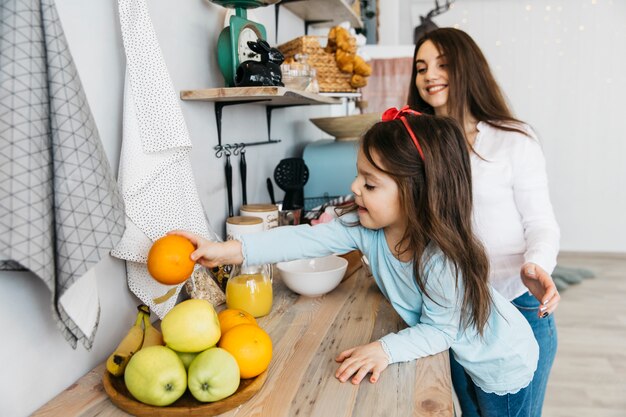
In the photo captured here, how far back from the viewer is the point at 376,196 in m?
0.98

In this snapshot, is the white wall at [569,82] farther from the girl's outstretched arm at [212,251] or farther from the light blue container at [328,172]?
the girl's outstretched arm at [212,251]

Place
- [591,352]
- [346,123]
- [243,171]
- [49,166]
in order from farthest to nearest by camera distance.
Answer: [591,352], [346,123], [243,171], [49,166]

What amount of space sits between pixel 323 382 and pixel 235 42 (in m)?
0.87

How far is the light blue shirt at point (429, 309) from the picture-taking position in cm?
96

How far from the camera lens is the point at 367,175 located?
991mm

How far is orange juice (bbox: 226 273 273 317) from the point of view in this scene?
3.77 ft

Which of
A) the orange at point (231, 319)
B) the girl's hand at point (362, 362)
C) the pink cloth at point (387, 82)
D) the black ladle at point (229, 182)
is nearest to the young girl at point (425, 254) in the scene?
the girl's hand at point (362, 362)

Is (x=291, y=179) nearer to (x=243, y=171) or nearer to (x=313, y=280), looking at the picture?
(x=243, y=171)

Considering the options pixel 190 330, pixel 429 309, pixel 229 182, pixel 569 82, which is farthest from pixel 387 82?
pixel 190 330

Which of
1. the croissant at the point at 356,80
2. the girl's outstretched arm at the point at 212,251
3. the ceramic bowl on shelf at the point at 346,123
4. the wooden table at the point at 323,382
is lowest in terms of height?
the wooden table at the point at 323,382

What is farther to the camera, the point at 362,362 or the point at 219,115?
the point at 219,115

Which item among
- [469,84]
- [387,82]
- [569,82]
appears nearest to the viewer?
[469,84]

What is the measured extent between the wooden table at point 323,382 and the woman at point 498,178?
1.18ft

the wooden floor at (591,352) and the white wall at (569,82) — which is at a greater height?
the white wall at (569,82)
